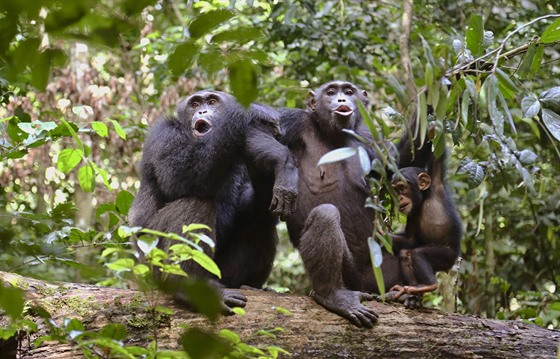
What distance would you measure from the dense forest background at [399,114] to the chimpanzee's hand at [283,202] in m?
0.91

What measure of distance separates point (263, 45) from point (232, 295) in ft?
15.9

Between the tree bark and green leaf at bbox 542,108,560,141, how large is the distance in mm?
1634

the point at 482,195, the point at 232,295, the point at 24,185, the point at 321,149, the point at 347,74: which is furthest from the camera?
the point at 24,185

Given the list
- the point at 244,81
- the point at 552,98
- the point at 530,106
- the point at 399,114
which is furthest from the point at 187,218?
the point at 244,81

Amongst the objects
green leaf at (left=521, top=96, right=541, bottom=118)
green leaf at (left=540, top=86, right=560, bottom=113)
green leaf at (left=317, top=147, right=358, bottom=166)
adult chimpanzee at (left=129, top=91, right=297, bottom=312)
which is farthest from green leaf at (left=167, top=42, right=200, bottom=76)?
adult chimpanzee at (left=129, top=91, right=297, bottom=312)

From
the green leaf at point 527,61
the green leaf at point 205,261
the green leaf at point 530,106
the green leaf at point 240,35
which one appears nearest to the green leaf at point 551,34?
the green leaf at point 527,61

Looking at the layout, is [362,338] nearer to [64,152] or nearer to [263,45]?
[64,152]

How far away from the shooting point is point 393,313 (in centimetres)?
482

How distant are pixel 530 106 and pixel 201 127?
8.97 ft

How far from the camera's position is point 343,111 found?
5.68m

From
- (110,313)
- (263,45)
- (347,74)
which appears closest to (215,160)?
(110,313)

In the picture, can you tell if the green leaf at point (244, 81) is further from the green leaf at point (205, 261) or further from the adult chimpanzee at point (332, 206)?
the adult chimpanzee at point (332, 206)

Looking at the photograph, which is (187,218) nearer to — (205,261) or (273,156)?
(273,156)

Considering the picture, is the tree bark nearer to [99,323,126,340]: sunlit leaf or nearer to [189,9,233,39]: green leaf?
[99,323,126,340]: sunlit leaf
